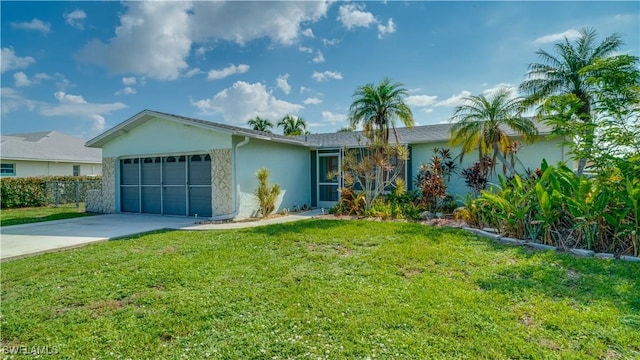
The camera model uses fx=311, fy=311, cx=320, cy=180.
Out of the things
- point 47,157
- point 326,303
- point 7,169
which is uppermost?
point 47,157

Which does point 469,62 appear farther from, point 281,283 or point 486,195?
point 281,283

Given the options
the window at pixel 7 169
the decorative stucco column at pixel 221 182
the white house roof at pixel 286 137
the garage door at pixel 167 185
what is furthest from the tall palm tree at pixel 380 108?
the window at pixel 7 169

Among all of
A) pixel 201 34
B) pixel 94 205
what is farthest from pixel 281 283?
pixel 94 205

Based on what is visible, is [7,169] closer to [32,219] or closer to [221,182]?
[32,219]

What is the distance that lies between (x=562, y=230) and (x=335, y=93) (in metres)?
12.0

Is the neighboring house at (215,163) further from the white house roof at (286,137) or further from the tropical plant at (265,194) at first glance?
the tropical plant at (265,194)

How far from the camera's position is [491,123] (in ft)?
35.3

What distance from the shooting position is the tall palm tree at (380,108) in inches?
425

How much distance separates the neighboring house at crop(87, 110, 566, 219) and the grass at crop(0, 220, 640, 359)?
485 centimetres

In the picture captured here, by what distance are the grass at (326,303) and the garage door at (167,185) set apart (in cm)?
531

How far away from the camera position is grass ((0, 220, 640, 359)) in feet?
9.73

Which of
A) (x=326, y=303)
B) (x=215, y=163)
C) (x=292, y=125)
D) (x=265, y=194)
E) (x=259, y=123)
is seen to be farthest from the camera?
(x=259, y=123)

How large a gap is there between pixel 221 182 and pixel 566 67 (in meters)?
12.9

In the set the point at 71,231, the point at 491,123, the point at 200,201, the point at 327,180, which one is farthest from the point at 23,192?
the point at 491,123
